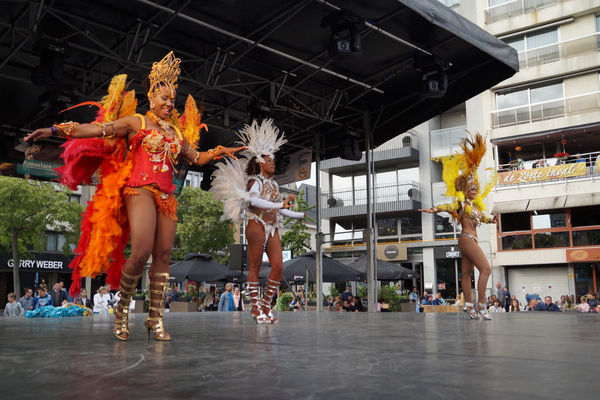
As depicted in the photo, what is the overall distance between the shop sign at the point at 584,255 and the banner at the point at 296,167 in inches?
546

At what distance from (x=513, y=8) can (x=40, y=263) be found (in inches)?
1083

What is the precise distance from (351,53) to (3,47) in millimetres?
5594

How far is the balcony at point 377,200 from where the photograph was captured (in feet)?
88.0

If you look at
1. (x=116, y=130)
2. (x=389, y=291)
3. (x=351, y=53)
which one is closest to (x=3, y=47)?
(x=351, y=53)

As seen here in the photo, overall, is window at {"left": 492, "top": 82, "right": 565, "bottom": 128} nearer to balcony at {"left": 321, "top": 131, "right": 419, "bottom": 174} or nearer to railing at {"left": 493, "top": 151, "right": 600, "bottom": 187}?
railing at {"left": 493, "top": 151, "right": 600, "bottom": 187}

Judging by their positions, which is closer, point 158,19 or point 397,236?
point 158,19

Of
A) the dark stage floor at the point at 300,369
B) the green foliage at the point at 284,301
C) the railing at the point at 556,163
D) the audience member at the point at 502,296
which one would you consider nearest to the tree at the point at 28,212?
the green foliage at the point at 284,301

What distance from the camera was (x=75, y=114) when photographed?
1062cm

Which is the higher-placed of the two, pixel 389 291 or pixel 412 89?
pixel 412 89

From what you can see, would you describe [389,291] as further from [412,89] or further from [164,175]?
[164,175]

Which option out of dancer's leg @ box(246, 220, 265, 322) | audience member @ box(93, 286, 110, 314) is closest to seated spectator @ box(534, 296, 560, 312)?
dancer's leg @ box(246, 220, 265, 322)

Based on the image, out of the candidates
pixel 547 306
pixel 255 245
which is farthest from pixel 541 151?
pixel 255 245

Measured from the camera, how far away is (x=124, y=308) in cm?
372

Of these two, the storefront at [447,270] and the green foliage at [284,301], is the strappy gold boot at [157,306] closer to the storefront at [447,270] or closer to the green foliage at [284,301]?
the green foliage at [284,301]
